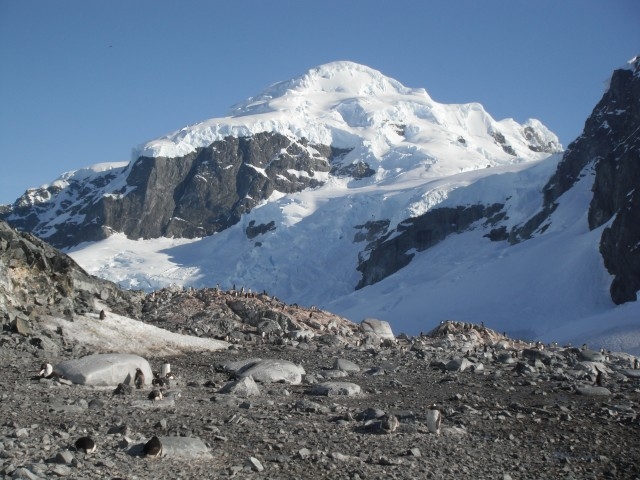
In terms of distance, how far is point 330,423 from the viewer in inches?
442

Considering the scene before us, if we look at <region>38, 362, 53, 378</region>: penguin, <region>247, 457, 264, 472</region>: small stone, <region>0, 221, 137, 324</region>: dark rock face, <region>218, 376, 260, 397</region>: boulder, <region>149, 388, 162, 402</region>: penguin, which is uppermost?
<region>0, 221, 137, 324</region>: dark rock face

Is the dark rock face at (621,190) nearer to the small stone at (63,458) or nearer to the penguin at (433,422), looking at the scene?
the penguin at (433,422)

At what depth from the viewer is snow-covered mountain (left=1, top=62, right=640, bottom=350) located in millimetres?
82438

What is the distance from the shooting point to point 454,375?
55.8ft

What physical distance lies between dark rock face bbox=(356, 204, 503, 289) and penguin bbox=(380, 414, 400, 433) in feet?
366

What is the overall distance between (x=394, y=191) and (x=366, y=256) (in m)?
13.8

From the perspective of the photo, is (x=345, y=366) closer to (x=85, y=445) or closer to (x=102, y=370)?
(x=102, y=370)

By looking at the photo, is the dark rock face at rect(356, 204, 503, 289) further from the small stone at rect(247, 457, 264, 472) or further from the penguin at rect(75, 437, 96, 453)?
the penguin at rect(75, 437, 96, 453)

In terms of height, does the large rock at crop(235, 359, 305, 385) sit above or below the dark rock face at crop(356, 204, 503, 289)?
above

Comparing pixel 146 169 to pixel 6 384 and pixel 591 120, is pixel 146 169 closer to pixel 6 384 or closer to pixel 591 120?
pixel 591 120

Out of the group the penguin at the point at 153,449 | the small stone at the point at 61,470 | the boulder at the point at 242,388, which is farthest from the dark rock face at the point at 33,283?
the small stone at the point at 61,470

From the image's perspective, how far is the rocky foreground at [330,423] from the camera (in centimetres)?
874

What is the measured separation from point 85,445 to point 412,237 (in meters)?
117

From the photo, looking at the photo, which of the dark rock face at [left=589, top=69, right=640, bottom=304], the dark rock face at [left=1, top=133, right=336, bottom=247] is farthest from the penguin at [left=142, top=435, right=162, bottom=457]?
the dark rock face at [left=1, top=133, right=336, bottom=247]
